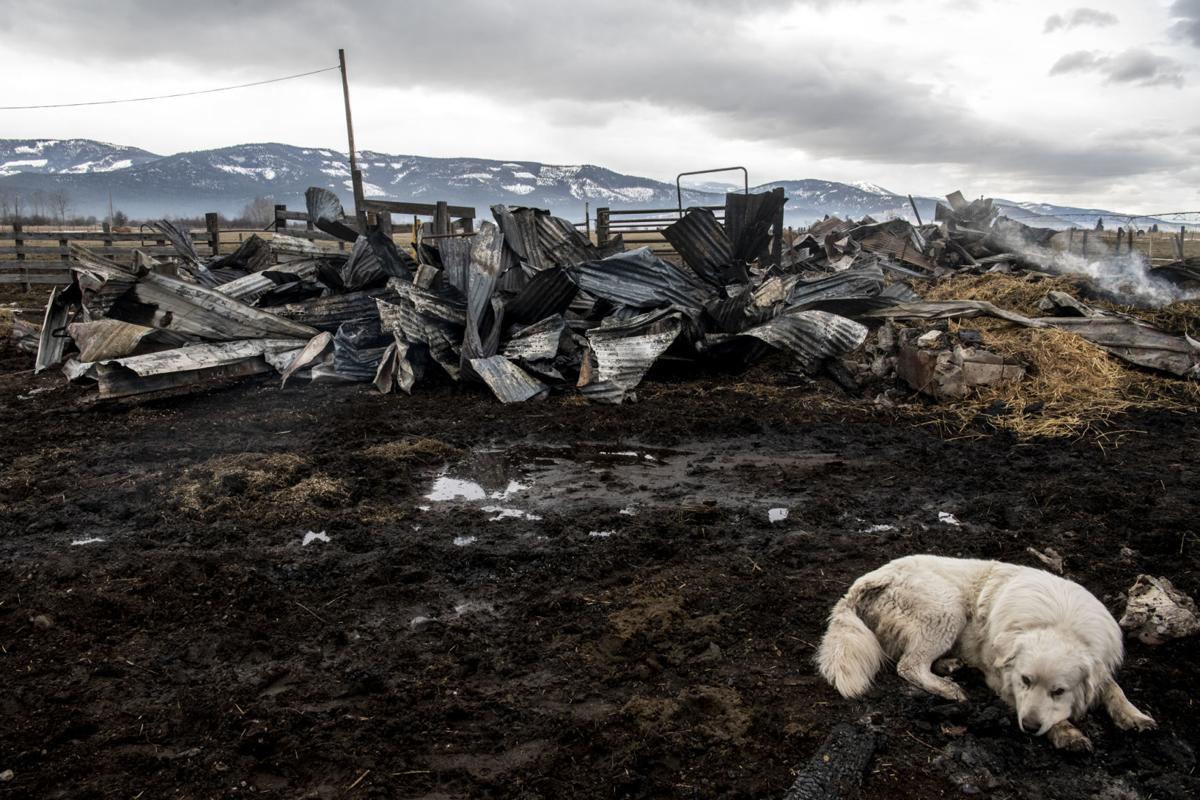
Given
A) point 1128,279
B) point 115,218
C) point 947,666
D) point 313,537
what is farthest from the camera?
point 115,218

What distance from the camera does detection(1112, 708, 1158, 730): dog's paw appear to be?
7.98 ft

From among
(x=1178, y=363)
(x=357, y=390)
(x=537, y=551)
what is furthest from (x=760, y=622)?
(x=1178, y=363)

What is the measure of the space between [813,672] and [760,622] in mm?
403

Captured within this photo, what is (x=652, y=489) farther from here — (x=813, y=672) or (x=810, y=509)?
(x=813, y=672)

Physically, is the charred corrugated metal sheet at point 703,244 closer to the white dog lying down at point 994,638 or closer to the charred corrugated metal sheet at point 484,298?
the charred corrugated metal sheet at point 484,298

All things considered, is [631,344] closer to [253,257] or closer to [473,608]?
[473,608]

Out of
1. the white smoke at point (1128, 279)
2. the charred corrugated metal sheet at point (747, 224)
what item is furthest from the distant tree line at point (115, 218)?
the white smoke at point (1128, 279)

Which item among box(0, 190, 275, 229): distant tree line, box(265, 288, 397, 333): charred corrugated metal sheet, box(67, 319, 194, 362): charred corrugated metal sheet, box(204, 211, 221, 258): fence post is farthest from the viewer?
box(0, 190, 275, 229): distant tree line

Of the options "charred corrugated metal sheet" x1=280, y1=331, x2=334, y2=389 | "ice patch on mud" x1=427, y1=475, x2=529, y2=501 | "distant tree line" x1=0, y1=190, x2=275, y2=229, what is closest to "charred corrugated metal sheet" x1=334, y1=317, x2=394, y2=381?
"charred corrugated metal sheet" x1=280, y1=331, x2=334, y2=389

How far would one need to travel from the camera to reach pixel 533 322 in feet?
29.0

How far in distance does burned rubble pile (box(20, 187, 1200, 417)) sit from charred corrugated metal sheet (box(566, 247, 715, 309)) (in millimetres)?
24

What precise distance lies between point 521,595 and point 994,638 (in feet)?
6.79

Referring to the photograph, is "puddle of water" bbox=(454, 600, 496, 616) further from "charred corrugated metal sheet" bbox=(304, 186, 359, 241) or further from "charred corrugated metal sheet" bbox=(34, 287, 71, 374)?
"charred corrugated metal sheet" bbox=(304, 186, 359, 241)

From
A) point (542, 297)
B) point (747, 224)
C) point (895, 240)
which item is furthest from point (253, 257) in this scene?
point (895, 240)
